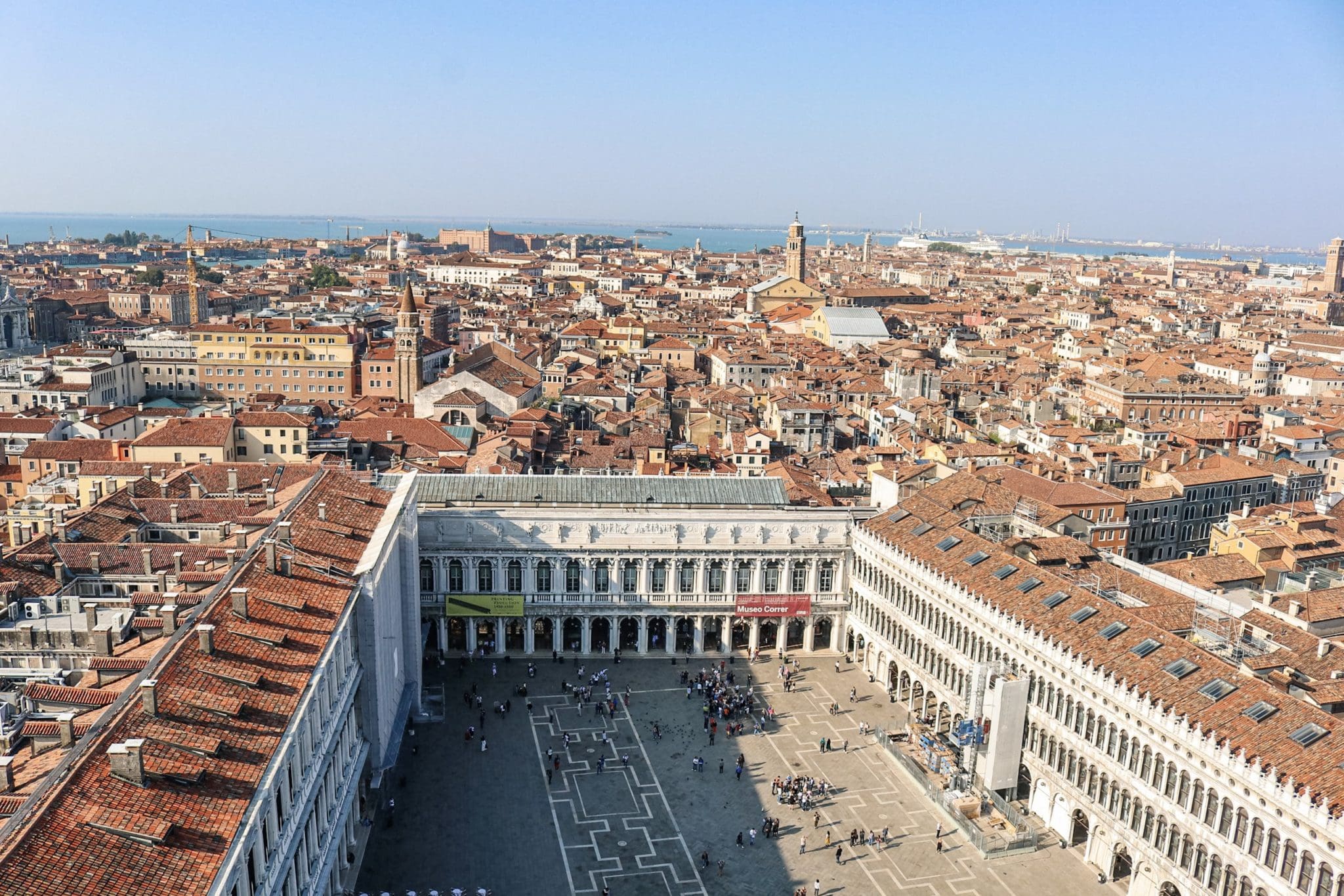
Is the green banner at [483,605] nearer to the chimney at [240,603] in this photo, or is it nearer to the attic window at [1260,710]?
the chimney at [240,603]

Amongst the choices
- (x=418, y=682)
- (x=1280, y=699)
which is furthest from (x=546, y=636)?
(x=1280, y=699)

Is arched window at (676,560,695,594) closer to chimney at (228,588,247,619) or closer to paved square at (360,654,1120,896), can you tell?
paved square at (360,654,1120,896)

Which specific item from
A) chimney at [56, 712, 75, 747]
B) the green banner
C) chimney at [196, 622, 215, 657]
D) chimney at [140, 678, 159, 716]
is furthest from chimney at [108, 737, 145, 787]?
the green banner

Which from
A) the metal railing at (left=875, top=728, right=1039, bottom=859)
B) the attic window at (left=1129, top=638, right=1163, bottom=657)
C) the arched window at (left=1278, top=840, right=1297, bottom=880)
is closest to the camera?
the arched window at (left=1278, top=840, right=1297, bottom=880)

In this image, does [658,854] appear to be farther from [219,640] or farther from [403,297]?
[403,297]

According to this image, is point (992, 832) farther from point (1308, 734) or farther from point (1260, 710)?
point (1308, 734)

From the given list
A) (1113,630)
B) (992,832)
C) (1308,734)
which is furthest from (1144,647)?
(992,832)

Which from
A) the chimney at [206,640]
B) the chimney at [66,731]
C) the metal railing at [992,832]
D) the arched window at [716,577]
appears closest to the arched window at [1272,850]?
the metal railing at [992,832]
